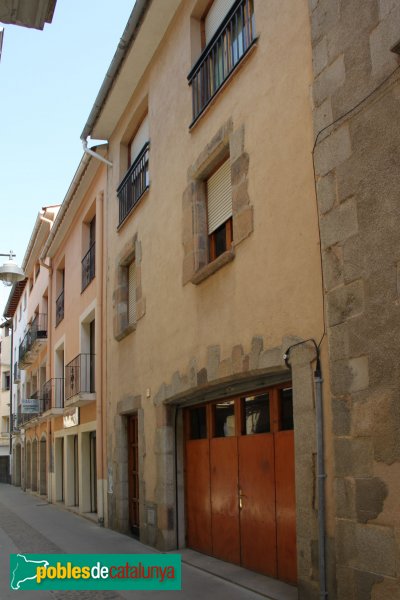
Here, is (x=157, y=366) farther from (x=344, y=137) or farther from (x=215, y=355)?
(x=344, y=137)

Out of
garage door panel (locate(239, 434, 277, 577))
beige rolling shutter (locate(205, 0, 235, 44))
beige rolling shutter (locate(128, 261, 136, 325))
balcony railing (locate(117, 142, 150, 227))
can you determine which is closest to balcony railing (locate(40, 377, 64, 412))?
beige rolling shutter (locate(128, 261, 136, 325))

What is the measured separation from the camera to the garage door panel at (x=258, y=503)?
759 centimetres

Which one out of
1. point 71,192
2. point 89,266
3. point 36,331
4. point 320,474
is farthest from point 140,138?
point 36,331

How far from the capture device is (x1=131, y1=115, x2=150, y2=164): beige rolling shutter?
1252 cm

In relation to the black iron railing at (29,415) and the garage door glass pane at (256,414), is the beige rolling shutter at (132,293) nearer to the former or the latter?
the garage door glass pane at (256,414)

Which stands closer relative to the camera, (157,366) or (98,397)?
(157,366)

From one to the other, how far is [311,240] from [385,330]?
1553 mm

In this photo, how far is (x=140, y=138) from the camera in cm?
1289

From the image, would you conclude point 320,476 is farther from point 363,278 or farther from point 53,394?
point 53,394

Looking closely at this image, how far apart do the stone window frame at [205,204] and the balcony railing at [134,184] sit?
7.60 ft

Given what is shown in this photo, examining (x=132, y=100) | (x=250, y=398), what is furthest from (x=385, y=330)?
(x=132, y=100)

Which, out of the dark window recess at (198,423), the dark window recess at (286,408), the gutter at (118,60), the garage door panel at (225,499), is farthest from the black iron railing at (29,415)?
the dark window recess at (286,408)

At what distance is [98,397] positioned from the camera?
47.7 ft

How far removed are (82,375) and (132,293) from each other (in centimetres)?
428
